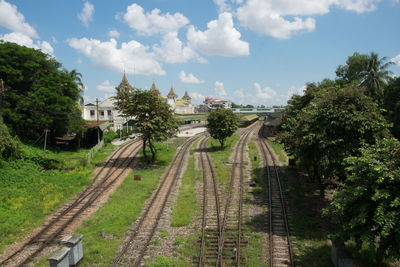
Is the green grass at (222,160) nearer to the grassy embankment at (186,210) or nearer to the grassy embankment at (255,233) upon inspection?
the grassy embankment at (186,210)

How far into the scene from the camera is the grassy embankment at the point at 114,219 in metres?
12.6

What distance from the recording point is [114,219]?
1655 cm

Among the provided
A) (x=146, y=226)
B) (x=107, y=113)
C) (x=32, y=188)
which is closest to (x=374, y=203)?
(x=146, y=226)

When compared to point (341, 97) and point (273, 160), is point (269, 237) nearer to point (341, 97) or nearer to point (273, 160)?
point (341, 97)

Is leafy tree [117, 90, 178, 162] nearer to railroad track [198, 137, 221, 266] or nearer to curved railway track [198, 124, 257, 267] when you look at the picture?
railroad track [198, 137, 221, 266]

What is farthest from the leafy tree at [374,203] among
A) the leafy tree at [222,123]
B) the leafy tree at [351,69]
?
the leafy tree at [351,69]

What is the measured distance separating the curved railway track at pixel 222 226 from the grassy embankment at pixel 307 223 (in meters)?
2.97

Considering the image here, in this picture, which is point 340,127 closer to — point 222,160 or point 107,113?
point 222,160

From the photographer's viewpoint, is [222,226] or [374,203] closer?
[374,203]

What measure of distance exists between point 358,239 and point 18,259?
47.2 ft

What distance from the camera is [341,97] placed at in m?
16.1

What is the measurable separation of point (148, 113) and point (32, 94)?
14265mm

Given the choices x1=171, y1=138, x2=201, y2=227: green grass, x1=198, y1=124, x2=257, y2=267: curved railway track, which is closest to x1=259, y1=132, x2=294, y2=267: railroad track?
x1=198, y1=124, x2=257, y2=267: curved railway track

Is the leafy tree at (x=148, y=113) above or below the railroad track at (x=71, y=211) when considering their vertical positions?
above
